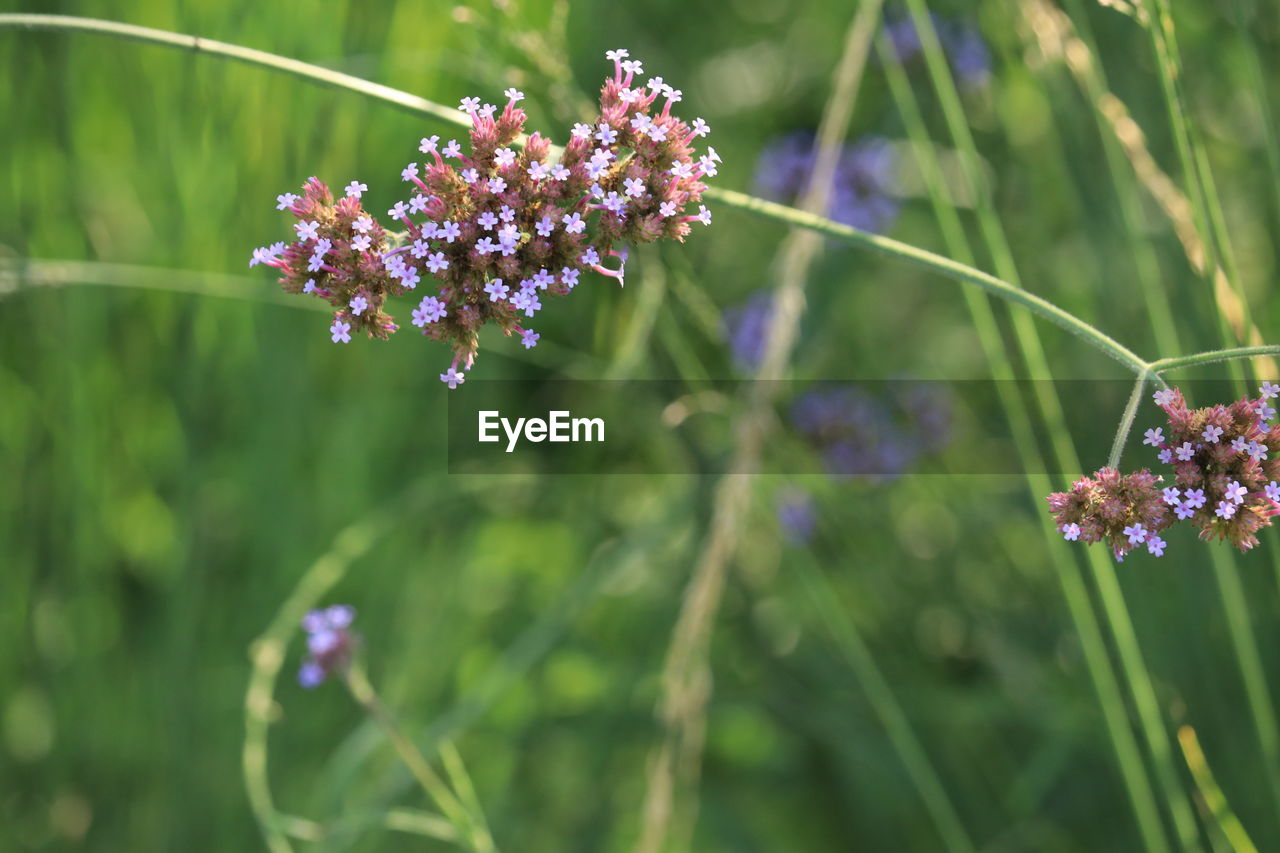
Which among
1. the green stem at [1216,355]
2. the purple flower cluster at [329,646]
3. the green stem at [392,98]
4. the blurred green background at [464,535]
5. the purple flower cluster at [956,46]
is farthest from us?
the purple flower cluster at [956,46]

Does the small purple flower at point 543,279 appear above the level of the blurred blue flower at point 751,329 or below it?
below

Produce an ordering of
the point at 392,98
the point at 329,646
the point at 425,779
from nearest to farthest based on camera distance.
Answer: the point at 392,98, the point at 425,779, the point at 329,646

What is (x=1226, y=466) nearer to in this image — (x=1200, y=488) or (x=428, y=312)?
(x=1200, y=488)

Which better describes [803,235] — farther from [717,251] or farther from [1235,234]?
[1235,234]

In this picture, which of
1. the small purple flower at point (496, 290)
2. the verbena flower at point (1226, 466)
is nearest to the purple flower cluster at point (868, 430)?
the verbena flower at point (1226, 466)

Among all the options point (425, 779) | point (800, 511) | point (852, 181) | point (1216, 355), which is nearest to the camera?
point (1216, 355)

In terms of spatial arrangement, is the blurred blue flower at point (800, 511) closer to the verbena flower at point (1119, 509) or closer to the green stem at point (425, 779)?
the green stem at point (425, 779)

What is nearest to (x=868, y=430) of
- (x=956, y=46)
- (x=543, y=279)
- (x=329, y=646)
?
(x=956, y=46)
